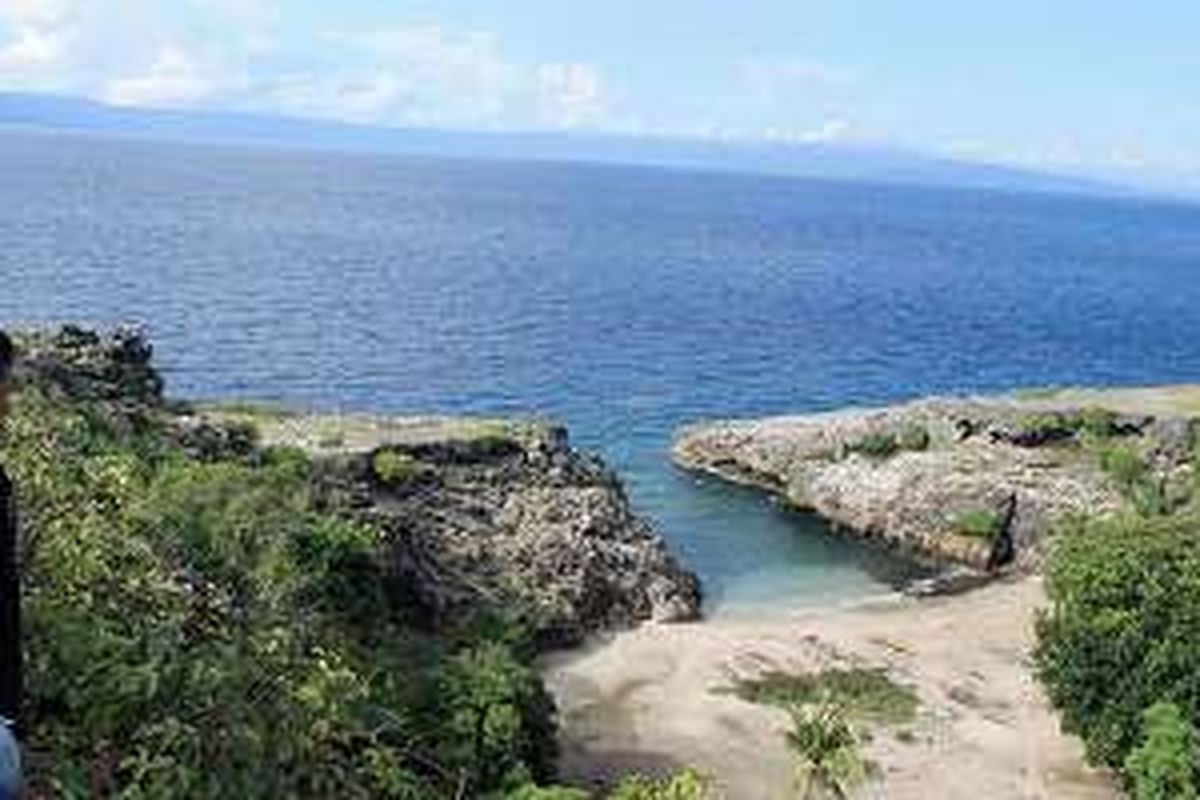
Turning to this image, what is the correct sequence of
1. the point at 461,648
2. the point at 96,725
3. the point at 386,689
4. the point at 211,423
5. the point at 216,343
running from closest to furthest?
the point at 96,725
the point at 386,689
the point at 461,648
the point at 211,423
the point at 216,343

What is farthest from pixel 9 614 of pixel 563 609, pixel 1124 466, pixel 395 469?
pixel 1124 466

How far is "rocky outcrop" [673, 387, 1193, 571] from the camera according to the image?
338 feet

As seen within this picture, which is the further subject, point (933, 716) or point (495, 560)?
point (495, 560)

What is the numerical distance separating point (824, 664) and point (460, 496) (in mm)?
21318

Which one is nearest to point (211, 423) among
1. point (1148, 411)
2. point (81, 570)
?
point (1148, 411)

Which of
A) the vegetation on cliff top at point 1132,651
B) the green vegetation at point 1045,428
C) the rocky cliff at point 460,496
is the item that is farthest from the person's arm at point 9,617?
the green vegetation at point 1045,428

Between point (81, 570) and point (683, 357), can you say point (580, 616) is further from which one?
point (683, 357)

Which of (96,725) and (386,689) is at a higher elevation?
(96,725)

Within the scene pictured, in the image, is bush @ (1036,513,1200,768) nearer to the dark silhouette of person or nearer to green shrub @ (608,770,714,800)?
green shrub @ (608,770,714,800)

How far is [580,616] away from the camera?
8388 cm

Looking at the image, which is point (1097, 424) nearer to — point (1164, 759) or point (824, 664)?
point (824, 664)

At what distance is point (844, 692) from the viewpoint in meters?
76.6

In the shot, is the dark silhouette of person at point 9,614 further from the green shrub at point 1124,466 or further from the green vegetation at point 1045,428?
the green vegetation at point 1045,428

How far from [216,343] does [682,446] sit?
163 ft
